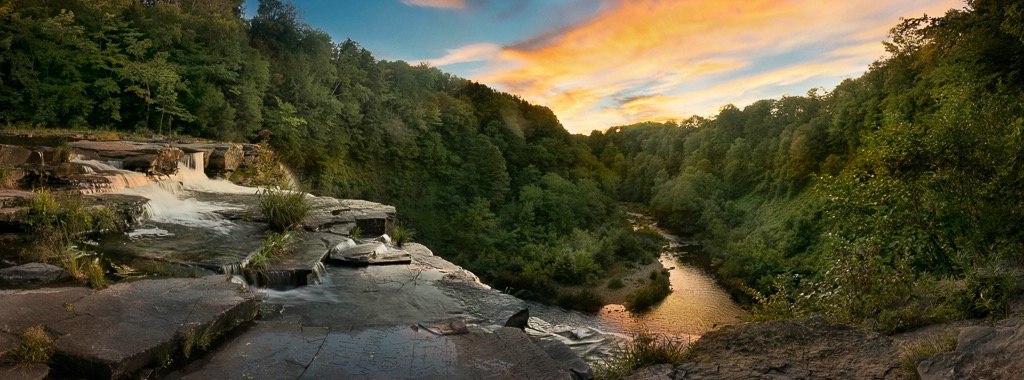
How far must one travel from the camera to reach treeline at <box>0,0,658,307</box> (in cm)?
1956

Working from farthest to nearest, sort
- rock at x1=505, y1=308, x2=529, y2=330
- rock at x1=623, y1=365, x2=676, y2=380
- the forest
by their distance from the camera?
the forest → rock at x1=505, y1=308, x2=529, y2=330 → rock at x1=623, y1=365, x2=676, y2=380

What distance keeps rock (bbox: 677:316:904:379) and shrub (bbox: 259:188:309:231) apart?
681 centimetres

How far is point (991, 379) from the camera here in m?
2.95

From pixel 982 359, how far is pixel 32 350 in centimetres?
635

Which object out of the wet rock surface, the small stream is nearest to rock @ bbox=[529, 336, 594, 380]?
the wet rock surface

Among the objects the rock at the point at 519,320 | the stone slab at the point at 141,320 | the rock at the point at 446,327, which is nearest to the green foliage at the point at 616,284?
the rock at the point at 519,320

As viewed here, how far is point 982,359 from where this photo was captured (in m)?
3.17

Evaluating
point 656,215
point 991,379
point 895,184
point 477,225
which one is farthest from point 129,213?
point 656,215

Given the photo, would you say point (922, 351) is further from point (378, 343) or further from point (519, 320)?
point (378, 343)

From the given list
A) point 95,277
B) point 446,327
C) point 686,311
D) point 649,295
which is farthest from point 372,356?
point 649,295

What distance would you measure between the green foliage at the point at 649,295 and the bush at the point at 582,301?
1.63 m

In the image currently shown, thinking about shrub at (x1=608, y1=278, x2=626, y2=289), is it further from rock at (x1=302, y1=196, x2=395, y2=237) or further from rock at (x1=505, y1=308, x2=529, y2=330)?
rock at (x1=505, y1=308, x2=529, y2=330)

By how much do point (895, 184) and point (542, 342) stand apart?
6141mm

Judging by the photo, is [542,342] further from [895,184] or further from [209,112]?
[209,112]
